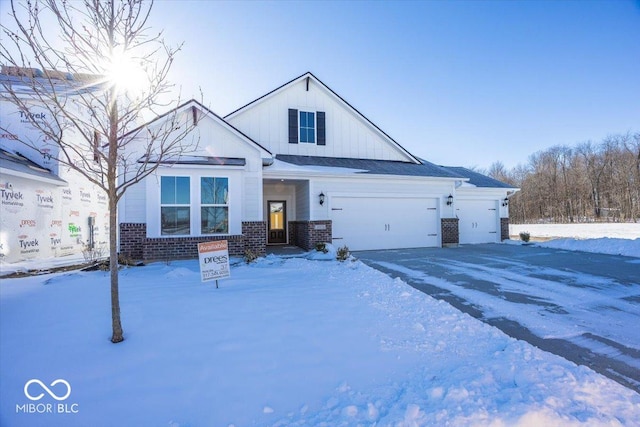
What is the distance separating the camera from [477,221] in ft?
47.7

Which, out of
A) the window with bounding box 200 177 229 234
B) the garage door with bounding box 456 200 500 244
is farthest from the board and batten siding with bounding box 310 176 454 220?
the window with bounding box 200 177 229 234

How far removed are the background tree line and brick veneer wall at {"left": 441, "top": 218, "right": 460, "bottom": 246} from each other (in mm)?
29057

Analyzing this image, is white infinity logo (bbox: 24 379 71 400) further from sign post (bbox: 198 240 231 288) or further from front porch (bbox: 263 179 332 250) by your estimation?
front porch (bbox: 263 179 332 250)

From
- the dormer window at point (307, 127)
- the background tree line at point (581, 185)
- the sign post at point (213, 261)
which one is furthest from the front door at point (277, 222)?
the background tree line at point (581, 185)

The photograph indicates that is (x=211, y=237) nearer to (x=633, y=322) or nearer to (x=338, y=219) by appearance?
(x=338, y=219)

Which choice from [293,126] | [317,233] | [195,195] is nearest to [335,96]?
[293,126]

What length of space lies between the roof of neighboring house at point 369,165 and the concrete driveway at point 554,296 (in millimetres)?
3971

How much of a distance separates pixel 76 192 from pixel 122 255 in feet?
19.2

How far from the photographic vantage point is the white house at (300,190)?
29.0 ft

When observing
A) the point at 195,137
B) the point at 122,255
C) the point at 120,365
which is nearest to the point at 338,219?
the point at 195,137

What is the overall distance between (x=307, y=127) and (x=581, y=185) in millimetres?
→ 38523

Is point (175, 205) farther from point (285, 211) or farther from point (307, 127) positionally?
point (307, 127)

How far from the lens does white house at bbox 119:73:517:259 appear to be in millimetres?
8844

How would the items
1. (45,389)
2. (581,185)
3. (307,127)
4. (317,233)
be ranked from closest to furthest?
(45,389), (317,233), (307,127), (581,185)
